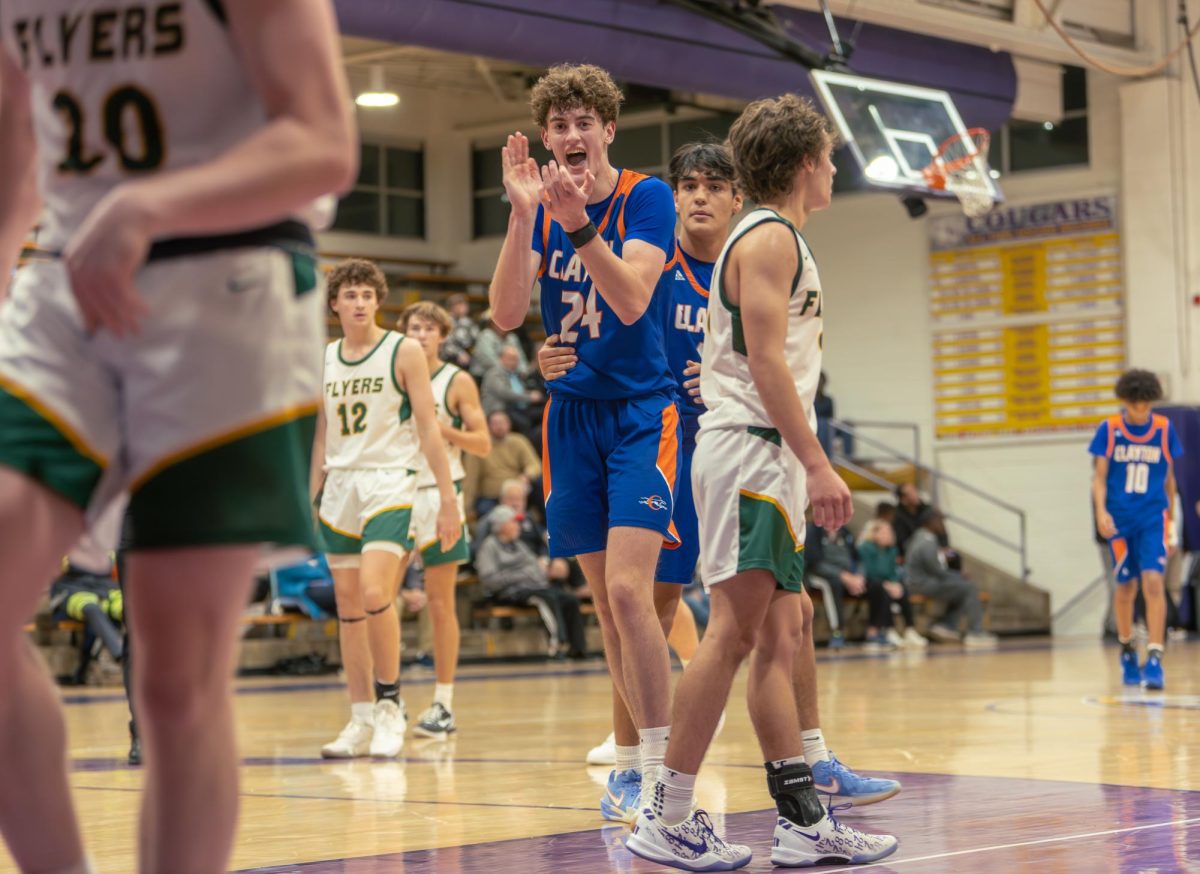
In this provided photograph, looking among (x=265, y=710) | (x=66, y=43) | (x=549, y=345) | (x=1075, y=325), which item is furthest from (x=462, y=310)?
(x=66, y=43)

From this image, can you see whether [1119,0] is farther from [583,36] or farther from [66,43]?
[66,43]

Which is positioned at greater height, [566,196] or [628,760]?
[566,196]

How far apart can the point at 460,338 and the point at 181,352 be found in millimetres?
14875

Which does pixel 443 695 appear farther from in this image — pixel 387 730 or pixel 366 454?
pixel 366 454

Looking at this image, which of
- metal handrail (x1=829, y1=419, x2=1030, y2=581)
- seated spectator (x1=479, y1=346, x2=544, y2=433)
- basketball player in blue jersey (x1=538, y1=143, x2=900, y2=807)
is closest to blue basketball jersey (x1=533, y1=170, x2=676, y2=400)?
basketball player in blue jersey (x1=538, y1=143, x2=900, y2=807)

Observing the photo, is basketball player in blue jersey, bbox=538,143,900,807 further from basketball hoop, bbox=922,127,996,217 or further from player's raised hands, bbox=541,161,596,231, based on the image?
basketball hoop, bbox=922,127,996,217

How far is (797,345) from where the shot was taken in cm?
430

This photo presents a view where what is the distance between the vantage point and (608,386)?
4980 millimetres

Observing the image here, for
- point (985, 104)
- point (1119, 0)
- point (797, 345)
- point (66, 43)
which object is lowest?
point (797, 345)

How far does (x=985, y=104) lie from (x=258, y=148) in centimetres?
1663

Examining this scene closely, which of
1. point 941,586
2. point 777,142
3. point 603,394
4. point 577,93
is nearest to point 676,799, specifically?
point 603,394

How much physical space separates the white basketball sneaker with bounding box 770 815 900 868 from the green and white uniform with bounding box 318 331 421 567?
12.0 feet

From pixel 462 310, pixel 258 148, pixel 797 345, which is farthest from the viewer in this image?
pixel 462 310

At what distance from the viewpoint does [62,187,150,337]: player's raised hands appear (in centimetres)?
204
